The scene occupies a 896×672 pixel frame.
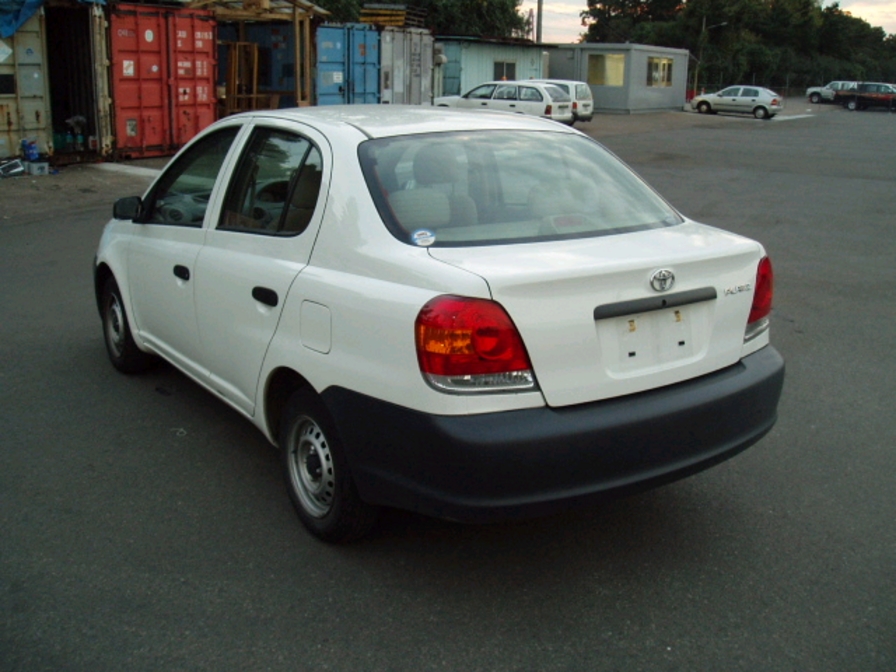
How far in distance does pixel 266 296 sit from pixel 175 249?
1.09 metres

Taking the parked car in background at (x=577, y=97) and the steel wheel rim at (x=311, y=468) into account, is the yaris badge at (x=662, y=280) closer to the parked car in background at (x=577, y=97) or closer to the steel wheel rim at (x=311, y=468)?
the steel wheel rim at (x=311, y=468)

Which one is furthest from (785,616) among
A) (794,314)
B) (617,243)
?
(794,314)

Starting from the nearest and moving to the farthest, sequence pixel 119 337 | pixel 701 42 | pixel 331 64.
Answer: pixel 119 337
pixel 331 64
pixel 701 42

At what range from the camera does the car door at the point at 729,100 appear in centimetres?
4734

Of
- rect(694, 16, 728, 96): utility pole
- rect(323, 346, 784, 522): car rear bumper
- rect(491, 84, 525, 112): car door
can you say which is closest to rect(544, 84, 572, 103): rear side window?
rect(491, 84, 525, 112): car door

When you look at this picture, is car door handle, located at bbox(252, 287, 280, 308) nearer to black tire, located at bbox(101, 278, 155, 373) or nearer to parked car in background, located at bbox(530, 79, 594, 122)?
black tire, located at bbox(101, 278, 155, 373)

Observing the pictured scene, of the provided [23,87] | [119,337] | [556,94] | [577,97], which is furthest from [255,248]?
[577,97]

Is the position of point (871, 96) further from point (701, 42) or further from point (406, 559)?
point (406, 559)

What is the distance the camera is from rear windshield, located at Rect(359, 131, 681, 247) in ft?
11.7

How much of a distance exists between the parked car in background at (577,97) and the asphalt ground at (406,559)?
26.4m

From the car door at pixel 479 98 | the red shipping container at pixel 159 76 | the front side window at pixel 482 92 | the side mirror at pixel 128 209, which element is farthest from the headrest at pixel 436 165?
the front side window at pixel 482 92

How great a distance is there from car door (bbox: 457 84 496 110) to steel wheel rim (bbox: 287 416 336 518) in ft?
88.3

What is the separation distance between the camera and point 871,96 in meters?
60.7

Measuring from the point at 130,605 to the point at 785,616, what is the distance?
2.27 meters
